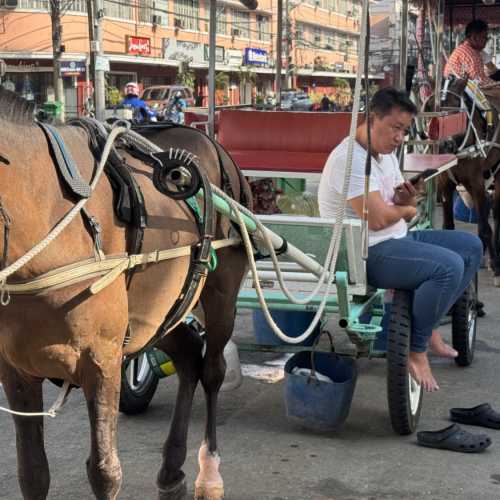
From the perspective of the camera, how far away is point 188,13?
53.3m

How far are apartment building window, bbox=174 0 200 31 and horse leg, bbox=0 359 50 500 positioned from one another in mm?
50190

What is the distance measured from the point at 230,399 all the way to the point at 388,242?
1.46 metres

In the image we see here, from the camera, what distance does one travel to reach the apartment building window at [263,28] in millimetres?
60031

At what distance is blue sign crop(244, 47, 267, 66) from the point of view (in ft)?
184

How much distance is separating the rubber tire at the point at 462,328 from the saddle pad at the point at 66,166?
3.90 meters

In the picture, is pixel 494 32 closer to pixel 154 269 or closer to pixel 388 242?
pixel 388 242

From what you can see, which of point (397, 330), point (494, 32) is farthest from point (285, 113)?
point (494, 32)

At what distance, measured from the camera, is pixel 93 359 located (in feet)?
9.92

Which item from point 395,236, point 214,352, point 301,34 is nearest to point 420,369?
point 395,236

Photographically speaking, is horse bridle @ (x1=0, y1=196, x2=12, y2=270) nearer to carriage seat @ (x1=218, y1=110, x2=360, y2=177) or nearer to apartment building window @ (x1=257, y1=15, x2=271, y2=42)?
carriage seat @ (x1=218, y1=110, x2=360, y2=177)

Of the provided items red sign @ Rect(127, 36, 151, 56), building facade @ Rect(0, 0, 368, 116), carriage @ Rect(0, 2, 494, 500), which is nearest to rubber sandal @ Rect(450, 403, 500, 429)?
carriage @ Rect(0, 2, 494, 500)

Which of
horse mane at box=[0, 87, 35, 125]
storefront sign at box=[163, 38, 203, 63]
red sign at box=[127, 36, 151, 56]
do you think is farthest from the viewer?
storefront sign at box=[163, 38, 203, 63]

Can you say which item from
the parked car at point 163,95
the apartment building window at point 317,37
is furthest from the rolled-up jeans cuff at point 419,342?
the apartment building window at point 317,37

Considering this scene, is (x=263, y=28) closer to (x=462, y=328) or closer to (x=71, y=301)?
(x=462, y=328)
